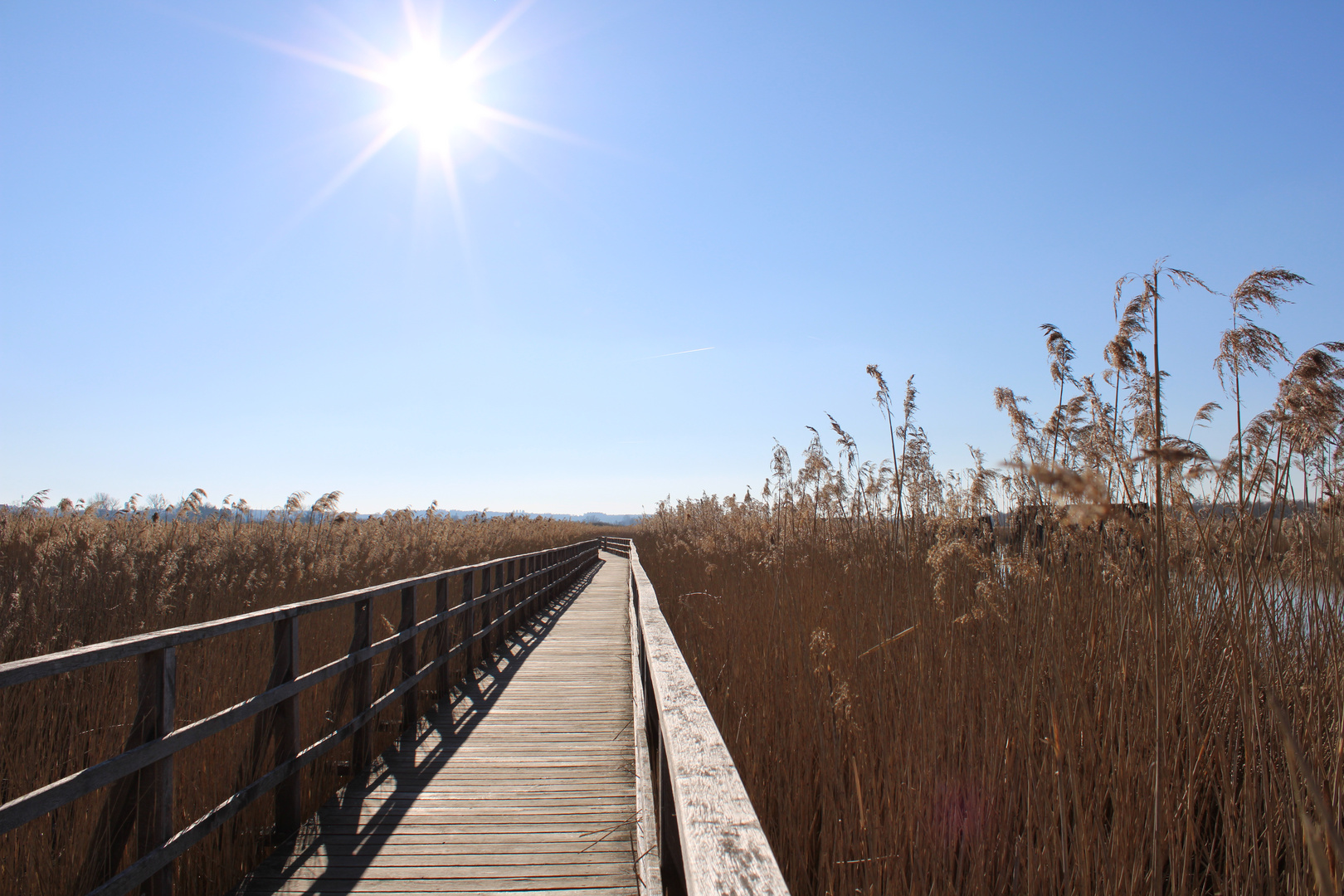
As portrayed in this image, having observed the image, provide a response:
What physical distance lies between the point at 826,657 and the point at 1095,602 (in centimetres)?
111

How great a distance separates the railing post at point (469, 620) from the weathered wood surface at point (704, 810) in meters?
4.48

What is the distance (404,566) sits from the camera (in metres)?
9.45

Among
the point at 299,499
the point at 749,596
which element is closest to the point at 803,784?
the point at 749,596

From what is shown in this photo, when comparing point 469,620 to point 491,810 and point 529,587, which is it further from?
point 529,587

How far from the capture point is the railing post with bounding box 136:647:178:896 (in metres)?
2.69

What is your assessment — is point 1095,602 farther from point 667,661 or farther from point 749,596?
point 749,596

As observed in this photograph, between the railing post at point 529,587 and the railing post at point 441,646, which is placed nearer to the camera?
the railing post at point 441,646

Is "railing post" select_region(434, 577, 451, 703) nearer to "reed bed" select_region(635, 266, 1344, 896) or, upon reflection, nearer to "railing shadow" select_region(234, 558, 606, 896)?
"railing shadow" select_region(234, 558, 606, 896)

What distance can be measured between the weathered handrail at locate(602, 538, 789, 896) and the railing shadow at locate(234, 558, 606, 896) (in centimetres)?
149

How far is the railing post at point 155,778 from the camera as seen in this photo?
2.69m

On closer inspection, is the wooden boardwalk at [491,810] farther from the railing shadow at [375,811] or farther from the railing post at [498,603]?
the railing post at [498,603]

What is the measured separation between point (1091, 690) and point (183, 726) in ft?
15.1

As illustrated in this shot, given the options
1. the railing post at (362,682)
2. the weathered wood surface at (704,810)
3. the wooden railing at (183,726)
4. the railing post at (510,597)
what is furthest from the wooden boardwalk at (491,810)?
the railing post at (510,597)

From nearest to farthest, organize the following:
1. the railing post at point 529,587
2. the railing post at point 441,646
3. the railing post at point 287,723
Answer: the railing post at point 287,723 < the railing post at point 441,646 < the railing post at point 529,587
